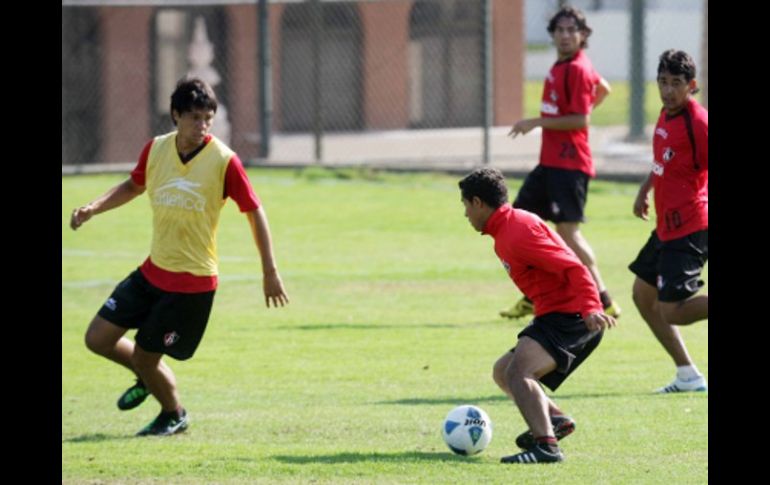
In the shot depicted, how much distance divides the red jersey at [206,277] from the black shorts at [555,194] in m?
4.04

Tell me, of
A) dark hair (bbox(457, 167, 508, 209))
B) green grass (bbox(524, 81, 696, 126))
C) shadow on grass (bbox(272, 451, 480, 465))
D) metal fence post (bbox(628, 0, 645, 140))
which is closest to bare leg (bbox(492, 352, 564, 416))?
shadow on grass (bbox(272, 451, 480, 465))

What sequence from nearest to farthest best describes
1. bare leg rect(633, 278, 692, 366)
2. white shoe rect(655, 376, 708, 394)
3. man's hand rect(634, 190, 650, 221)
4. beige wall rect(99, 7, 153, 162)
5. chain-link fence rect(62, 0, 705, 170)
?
white shoe rect(655, 376, 708, 394) → bare leg rect(633, 278, 692, 366) → man's hand rect(634, 190, 650, 221) → chain-link fence rect(62, 0, 705, 170) → beige wall rect(99, 7, 153, 162)

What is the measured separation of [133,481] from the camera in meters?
7.06

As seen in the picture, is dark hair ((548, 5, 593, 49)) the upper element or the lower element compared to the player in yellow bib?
upper

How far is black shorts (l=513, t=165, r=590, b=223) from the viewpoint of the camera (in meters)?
11.9

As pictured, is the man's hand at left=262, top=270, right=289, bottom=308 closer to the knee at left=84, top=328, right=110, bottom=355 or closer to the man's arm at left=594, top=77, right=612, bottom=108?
the knee at left=84, top=328, right=110, bottom=355

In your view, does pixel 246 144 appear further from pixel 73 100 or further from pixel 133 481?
pixel 133 481

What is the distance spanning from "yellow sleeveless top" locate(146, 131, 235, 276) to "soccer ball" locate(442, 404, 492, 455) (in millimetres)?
1708

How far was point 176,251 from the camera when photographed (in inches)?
325

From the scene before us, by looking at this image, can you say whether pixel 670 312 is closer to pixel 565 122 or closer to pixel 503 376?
pixel 503 376

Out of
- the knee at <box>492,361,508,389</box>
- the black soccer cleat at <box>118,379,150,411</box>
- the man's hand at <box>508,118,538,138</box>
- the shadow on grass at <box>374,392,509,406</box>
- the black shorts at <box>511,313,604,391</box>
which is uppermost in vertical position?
the man's hand at <box>508,118,538,138</box>

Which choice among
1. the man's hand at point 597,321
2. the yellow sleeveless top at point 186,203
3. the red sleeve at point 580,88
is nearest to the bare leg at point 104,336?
the yellow sleeveless top at point 186,203

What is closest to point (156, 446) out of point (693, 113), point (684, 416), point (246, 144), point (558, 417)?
point (558, 417)

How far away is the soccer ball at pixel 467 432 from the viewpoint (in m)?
7.42
